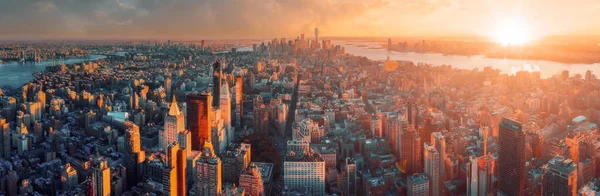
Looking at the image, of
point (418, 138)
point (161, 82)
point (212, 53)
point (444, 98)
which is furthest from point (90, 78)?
point (418, 138)

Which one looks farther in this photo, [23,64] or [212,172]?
[23,64]

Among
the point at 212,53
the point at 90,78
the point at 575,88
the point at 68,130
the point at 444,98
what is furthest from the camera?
the point at 212,53

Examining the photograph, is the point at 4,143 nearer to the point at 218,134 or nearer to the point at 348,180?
the point at 218,134

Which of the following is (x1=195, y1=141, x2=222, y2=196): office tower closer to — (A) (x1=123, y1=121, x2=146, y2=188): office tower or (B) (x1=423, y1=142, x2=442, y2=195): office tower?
(A) (x1=123, y1=121, x2=146, y2=188): office tower

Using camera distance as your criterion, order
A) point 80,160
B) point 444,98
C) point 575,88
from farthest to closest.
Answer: point 575,88
point 444,98
point 80,160

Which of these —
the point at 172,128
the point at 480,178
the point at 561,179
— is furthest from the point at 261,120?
the point at 561,179

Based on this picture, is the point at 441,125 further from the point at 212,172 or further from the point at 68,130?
the point at 68,130

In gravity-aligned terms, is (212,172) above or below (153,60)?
below
